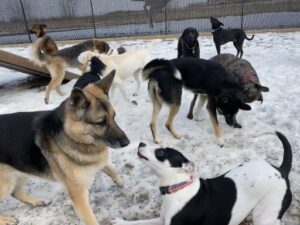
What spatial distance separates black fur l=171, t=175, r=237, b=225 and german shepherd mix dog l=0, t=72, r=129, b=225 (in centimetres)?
80

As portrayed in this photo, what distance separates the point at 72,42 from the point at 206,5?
662 cm

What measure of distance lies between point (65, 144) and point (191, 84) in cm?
242

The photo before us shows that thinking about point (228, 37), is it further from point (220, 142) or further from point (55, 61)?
point (220, 142)

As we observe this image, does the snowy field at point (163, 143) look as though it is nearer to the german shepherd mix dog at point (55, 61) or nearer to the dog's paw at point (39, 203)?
the dog's paw at point (39, 203)

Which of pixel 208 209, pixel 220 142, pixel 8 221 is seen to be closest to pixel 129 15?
pixel 220 142

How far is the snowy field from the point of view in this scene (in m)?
3.56

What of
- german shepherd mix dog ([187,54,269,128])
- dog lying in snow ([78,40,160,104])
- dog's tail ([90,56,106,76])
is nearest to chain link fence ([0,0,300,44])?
dog lying in snow ([78,40,160,104])

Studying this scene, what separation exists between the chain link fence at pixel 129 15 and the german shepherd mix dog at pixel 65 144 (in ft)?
36.9

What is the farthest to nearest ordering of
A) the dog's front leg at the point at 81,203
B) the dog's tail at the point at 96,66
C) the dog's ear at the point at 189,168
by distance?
the dog's tail at the point at 96,66
the dog's front leg at the point at 81,203
the dog's ear at the point at 189,168

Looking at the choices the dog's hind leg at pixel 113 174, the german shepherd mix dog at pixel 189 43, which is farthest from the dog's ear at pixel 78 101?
the german shepherd mix dog at pixel 189 43

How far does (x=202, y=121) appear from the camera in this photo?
5.36 m

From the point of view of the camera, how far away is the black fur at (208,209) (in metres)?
2.86

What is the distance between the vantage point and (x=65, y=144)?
2998 mm

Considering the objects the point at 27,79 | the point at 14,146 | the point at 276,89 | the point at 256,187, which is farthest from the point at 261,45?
the point at 14,146
